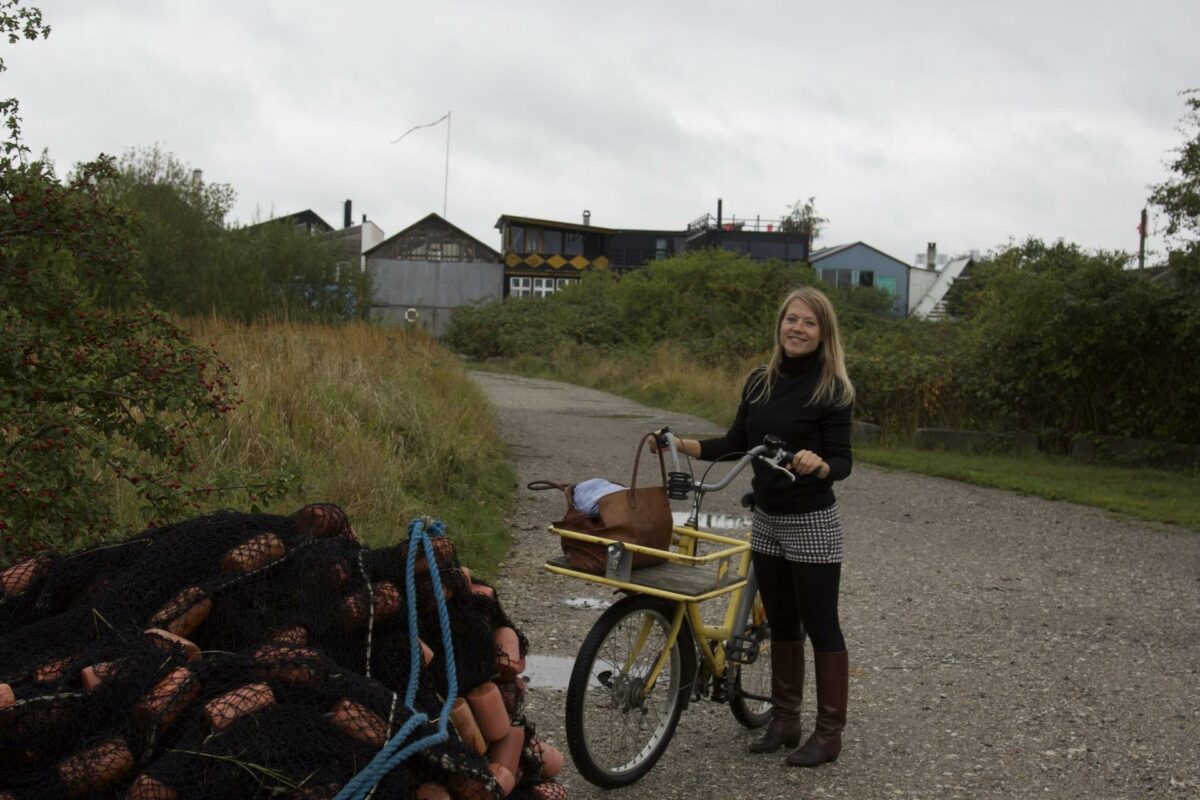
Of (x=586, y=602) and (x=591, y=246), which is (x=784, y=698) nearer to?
(x=586, y=602)

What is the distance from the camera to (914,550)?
9930 millimetres

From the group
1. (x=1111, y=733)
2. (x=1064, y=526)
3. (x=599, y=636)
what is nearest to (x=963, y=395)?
(x=1064, y=526)

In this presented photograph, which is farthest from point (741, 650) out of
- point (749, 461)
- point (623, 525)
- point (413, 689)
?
point (413, 689)

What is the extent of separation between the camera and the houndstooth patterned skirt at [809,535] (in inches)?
190

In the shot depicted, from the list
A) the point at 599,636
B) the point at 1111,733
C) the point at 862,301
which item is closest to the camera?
the point at 599,636

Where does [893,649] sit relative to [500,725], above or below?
below

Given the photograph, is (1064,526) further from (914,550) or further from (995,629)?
(995,629)

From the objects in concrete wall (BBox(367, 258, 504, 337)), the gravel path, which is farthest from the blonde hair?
concrete wall (BBox(367, 258, 504, 337))

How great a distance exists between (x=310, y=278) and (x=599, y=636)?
2985 centimetres

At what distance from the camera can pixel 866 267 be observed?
276 feet

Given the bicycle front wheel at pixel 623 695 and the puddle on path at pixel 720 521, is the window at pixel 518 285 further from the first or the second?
the bicycle front wheel at pixel 623 695

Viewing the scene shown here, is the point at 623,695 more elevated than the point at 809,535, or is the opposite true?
the point at 809,535

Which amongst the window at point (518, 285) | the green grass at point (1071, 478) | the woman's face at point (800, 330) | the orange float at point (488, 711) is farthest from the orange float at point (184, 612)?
the window at point (518, 285)

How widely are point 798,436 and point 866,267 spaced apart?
3210 inches
